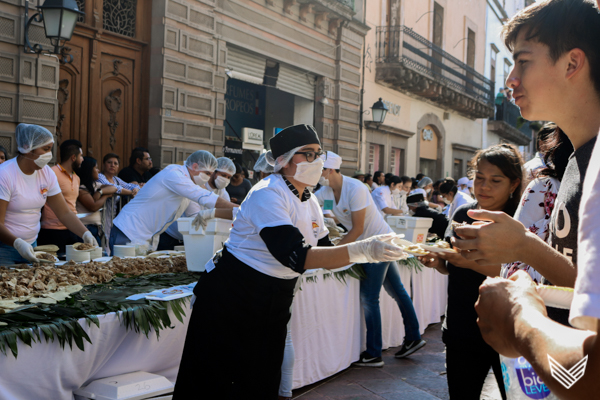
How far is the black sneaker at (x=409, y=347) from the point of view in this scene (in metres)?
4.98

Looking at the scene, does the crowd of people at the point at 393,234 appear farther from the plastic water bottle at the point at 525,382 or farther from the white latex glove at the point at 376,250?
the plastic water bottle at the point at 525,382

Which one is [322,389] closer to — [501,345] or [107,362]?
[107,362]

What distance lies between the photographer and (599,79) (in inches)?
50.0

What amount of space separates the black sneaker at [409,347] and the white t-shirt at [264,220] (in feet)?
8.78

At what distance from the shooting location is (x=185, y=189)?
16.3 feet

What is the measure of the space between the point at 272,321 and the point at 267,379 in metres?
0.29

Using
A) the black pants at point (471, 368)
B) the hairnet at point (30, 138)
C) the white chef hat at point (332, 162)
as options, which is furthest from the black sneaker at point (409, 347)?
the hairnet at point (30, 138)

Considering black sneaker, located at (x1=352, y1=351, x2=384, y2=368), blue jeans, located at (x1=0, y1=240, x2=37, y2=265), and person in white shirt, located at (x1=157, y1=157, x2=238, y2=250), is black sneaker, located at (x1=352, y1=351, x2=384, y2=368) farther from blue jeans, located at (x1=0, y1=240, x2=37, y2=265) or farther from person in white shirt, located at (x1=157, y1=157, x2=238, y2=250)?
blue jeans, located at (x1=0, y1=240, x2=37, y2=265)

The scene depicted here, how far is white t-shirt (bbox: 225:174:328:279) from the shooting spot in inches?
98.2

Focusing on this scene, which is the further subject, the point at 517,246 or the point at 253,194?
the point at 253,194

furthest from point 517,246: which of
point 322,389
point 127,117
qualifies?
point 127,117

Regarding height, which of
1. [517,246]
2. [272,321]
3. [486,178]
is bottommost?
[272,321]

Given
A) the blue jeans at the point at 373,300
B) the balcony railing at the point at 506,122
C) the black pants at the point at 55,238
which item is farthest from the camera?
the balcony railing at the point at 506,122

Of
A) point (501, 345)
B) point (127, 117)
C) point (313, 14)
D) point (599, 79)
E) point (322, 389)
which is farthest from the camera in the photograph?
point (313, 14)
